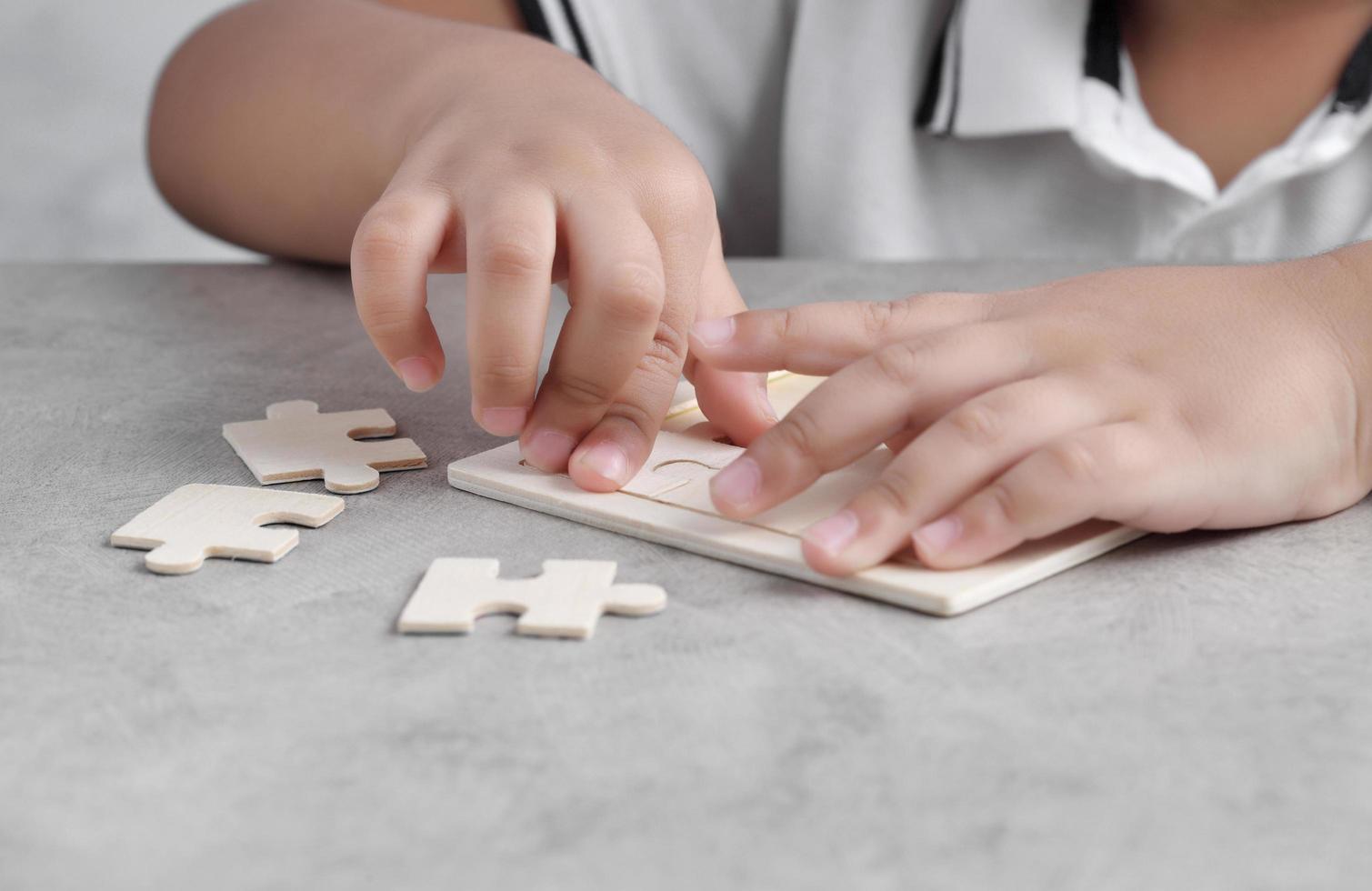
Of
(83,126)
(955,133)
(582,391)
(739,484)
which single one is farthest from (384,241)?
(83,126)

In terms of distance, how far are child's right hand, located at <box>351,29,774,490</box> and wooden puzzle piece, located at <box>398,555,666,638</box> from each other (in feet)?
0.39

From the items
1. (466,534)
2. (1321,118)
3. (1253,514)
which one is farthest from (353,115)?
(1321,118)

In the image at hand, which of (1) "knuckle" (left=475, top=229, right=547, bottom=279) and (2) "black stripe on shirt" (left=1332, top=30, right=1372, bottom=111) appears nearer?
(1) "knuckle" (left=475, top=229, right=547, bottom=279)

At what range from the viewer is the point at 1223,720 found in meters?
0.52


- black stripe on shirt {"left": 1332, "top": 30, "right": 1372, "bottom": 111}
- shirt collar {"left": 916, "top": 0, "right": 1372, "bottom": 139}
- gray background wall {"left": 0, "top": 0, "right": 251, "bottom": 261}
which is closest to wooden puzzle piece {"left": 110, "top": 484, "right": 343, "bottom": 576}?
shirt collar {"left": 916, "top": 0, "right": 1372, "bottom": 139}

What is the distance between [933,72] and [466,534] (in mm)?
1031

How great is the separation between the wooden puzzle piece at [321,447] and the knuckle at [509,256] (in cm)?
15

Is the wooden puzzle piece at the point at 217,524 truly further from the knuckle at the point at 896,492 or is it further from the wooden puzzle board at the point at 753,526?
the knuckle at the point at 896,492

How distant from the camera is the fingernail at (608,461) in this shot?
0.76 metres

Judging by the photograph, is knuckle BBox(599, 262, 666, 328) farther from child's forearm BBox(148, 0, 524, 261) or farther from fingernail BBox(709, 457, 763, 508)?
child's forearm BBox(148, 0, 524, 261)

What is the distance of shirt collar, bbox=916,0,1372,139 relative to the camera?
141 centimetres

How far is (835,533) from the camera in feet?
2.12

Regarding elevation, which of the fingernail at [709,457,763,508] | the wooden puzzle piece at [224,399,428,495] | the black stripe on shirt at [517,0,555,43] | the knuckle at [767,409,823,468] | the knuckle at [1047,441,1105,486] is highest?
the black stripe on shirt at [517,0,555,43]

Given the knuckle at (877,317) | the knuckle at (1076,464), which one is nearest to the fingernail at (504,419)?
the knuckle at (877,317)
